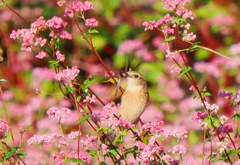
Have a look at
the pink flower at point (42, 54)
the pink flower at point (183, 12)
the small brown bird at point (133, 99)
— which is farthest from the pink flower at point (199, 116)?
the pink flower at point (42, 54)

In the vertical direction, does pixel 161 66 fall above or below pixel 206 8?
below

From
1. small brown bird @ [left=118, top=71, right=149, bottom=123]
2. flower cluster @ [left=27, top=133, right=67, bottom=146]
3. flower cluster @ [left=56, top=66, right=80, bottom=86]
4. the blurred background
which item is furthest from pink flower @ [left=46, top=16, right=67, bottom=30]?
the blurred background

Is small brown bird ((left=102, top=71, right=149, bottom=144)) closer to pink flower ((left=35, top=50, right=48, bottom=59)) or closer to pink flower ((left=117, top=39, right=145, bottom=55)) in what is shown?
pink flower ((left=35, top=50, right=48, bottom=59))

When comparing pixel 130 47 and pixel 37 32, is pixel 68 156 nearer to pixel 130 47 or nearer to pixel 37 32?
pixel 37 32

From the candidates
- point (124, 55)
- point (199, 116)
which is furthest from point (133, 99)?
point (124, 55)

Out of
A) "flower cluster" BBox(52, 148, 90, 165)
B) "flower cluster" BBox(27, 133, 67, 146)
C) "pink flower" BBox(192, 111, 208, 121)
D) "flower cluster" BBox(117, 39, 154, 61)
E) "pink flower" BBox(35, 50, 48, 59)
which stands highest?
"flower cluster" BBox(117, 39, 154, 61)

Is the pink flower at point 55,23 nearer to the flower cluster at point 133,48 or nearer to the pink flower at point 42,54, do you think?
the pink flower at point 42,54

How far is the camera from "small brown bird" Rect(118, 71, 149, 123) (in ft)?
10.3

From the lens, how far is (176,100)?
503cm

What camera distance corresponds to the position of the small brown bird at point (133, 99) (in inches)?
123

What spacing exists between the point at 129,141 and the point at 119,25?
217 centimetres

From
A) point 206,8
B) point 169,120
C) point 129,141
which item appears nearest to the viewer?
point 129,141

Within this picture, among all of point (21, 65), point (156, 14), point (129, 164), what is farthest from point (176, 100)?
point (129, 164)

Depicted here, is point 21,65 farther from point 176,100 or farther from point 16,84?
point 176,100
